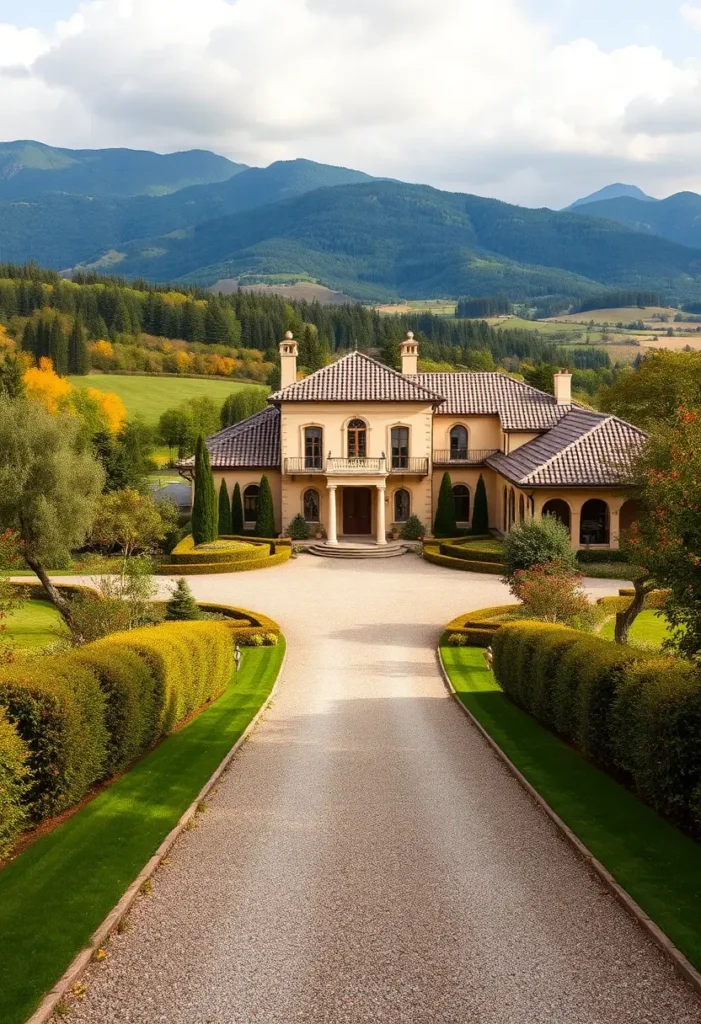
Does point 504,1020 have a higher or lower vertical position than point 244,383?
lower

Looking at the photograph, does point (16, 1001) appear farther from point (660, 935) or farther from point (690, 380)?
point (690, 380)

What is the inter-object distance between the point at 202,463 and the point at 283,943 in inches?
1402

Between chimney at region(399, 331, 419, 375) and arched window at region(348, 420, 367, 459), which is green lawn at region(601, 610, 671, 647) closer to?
arched window at region(348, 420, 367, 459)

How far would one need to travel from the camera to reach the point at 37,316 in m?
124

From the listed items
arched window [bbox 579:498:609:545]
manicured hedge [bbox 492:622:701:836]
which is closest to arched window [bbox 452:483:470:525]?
arched window [bbox 579:498:609:545]

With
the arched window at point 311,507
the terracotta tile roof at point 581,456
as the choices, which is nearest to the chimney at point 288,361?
the arched window at point 311,507

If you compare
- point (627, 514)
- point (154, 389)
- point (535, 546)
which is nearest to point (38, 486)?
point (535, 546)

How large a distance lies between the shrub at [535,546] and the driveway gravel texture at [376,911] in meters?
13.6

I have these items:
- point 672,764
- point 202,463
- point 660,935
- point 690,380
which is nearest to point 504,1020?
point 660,935

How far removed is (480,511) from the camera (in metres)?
46.5

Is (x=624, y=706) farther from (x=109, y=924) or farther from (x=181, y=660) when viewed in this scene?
(x=181, y=660)

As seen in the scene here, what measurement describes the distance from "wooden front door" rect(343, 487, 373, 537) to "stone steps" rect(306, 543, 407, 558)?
4095 mm

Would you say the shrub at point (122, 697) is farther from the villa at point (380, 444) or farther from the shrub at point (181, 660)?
the villa at point (380, 444)

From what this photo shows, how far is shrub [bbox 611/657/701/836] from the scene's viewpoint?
10.8 meters
